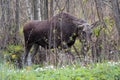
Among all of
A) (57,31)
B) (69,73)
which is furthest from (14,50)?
(69,73)

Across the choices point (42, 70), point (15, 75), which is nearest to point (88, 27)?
point (42, 70)

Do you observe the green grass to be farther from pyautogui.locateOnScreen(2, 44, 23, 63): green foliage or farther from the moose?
pyautogui.locateOnScreen(2, 44, 23, 63): green foliage

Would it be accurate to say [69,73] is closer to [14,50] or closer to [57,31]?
[57,31]

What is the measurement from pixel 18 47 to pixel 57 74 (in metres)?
7.81

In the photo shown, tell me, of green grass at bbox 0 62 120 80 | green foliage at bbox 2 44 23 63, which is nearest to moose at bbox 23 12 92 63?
green foliage at bbox 2 44 23 63

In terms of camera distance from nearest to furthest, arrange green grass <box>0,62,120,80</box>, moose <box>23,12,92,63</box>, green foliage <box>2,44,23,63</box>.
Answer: green grass <box>0,62,120,80</box>, moose <box>23,12,92,63</box>, green foliage <box>2,44,23,63</box>

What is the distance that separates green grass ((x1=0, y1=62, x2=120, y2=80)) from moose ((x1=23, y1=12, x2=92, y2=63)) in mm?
2900

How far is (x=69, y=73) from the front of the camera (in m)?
7.49

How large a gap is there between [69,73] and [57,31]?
477 cm

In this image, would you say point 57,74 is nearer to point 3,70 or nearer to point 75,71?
point 75,71

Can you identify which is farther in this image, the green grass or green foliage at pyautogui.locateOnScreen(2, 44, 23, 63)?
green foliage at pyautogui.locateOnScreen(2, 44, 23, 63)

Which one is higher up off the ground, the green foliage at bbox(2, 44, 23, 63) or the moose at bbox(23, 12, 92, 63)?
the moose at bbox(23, 12, 92, 63)

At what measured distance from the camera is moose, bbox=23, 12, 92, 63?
11.8m

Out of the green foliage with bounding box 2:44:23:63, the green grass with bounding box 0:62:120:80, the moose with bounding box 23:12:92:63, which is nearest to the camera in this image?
the green grass with bounding box 0:62:120:80
